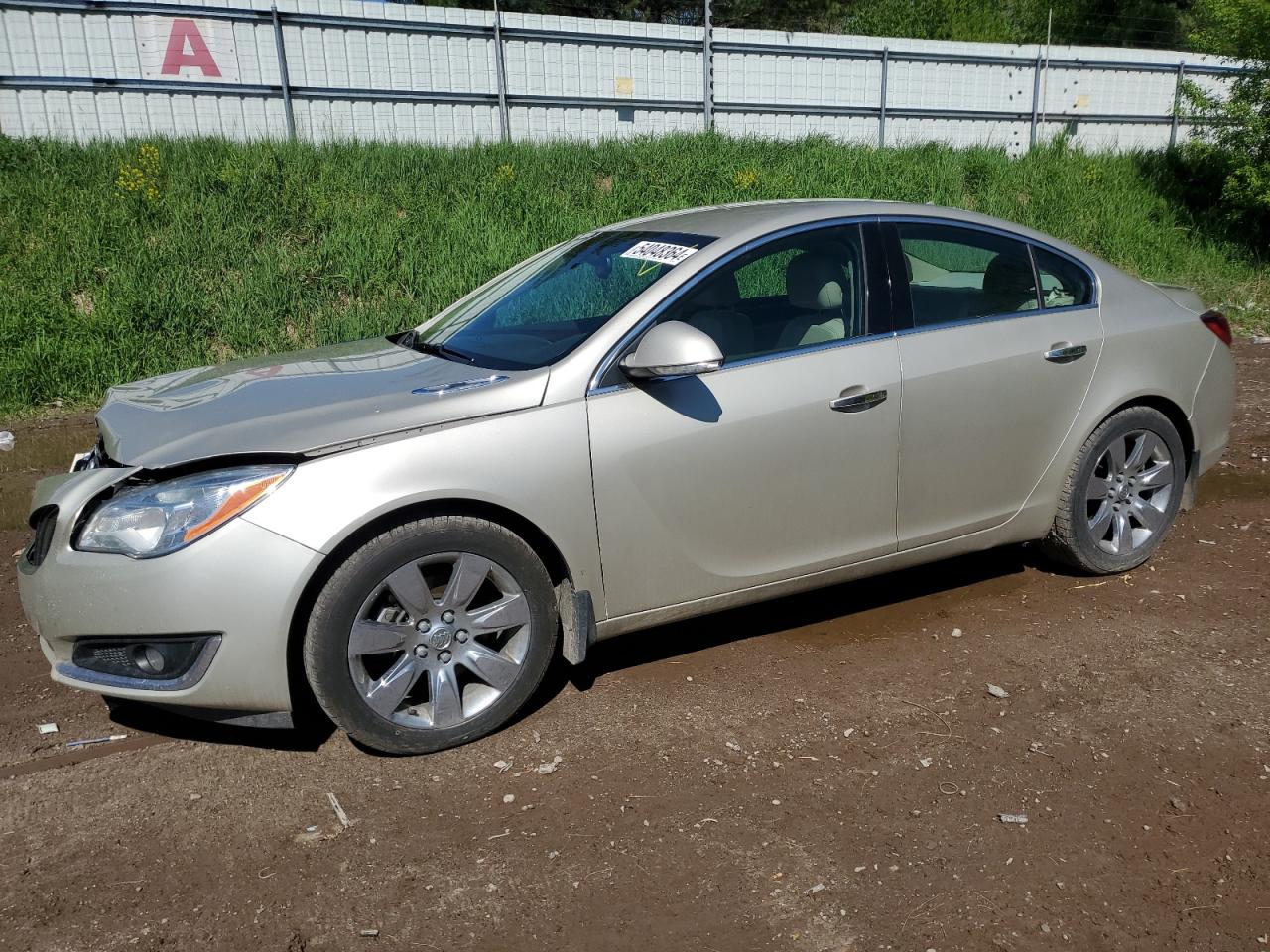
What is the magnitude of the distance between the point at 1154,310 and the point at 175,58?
39.7 ft

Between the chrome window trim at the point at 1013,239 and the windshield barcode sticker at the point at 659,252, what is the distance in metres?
0.84

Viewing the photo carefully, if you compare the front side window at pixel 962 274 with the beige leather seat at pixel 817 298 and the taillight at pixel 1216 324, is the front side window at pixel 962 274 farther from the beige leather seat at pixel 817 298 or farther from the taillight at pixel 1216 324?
the taillight at pixel 1216 324

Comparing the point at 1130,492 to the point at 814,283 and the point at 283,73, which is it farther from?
the point at 283,73

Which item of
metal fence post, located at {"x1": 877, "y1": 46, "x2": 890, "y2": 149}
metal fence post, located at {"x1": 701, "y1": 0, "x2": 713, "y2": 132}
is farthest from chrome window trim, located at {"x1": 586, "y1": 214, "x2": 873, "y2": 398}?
metal fence post, located at {"x1": 877, "y1": 46, "x2": 890, "y2": 149}

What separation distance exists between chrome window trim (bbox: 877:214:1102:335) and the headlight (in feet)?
7.89

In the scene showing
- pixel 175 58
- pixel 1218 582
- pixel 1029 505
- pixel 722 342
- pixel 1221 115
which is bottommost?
pixel 1218 582

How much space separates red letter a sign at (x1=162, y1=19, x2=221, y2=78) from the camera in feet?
41.7

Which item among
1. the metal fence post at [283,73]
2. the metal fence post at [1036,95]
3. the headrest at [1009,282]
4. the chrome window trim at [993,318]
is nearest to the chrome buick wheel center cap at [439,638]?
the chrome window trim at [993,318]

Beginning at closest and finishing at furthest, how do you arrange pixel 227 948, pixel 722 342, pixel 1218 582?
pixel 227 948 < pixel 722 342 < pixel 1218 582

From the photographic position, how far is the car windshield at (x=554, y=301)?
3.79 m

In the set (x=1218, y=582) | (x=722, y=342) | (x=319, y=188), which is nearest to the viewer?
(x=722, y=342)

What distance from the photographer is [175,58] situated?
12773 millimetres

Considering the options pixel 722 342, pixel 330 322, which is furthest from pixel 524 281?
pixel 330 322

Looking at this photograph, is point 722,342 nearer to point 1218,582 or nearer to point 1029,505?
point 1029,505
